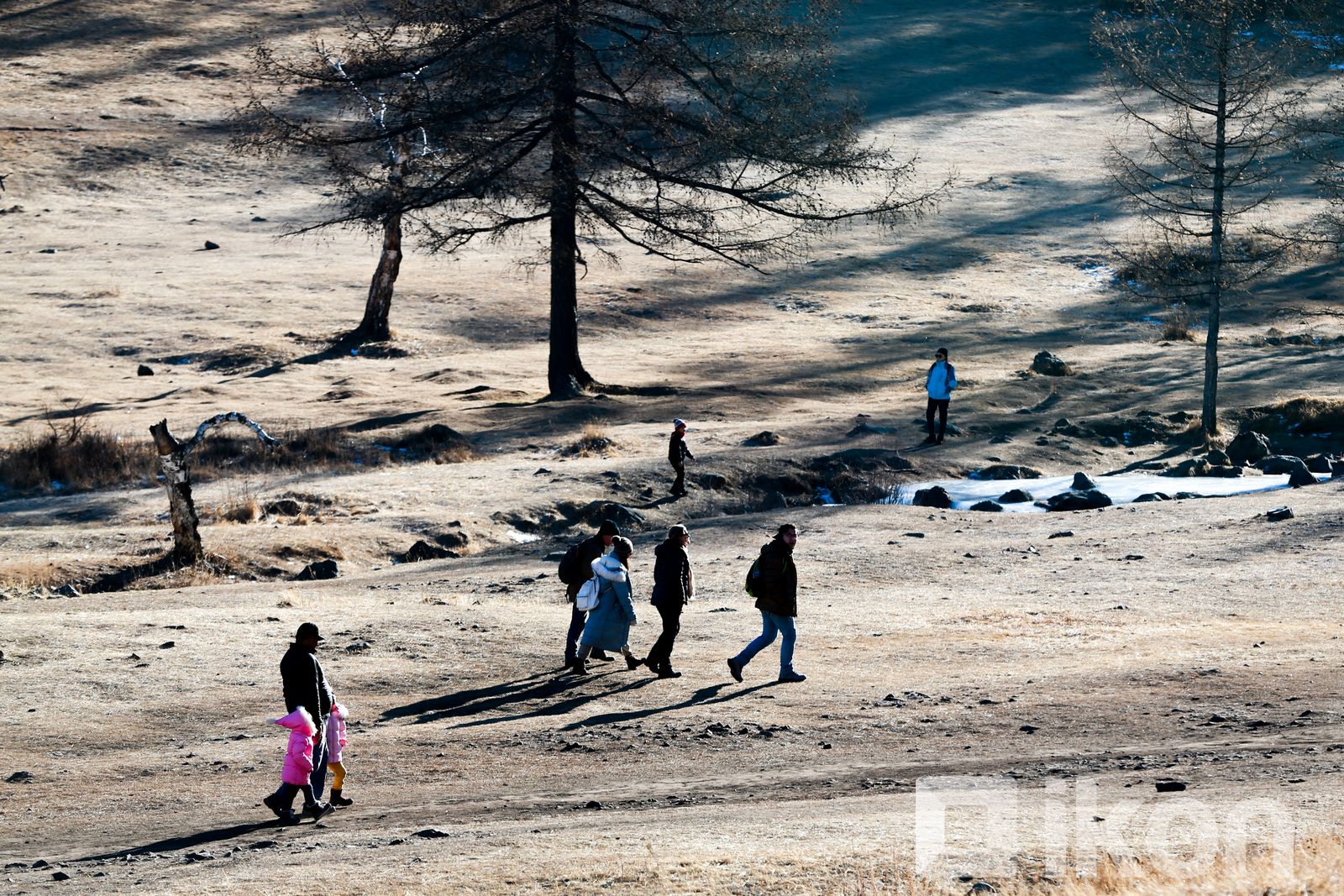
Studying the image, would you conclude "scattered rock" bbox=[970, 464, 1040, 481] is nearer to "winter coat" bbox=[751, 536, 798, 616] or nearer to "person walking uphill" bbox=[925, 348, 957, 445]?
"person walking uphill" bbox=[925, 348, 957, 445]

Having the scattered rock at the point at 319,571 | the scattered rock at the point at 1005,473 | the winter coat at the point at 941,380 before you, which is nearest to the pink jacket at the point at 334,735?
the scattered rock at the point at 319,571

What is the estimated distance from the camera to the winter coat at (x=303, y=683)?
9.65 metres

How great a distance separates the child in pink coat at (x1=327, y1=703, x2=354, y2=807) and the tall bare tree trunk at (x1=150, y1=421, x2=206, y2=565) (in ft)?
27.8

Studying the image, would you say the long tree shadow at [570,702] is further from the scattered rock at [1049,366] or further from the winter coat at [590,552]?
the scattered rock at [1049,366]

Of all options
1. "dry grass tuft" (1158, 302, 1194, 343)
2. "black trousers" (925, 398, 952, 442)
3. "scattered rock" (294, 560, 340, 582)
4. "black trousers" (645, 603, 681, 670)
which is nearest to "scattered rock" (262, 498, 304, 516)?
"scattered rock" (294, 560, 340, 582)

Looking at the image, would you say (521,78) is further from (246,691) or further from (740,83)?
(246,691)

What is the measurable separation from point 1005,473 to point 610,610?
524 inches

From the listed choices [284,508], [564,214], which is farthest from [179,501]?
[564,214]

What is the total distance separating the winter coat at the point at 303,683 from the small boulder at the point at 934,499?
45.9ft

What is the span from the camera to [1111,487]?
2416 centimetres

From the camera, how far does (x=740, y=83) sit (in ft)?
96.3

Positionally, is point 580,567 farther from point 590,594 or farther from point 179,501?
point 179,501

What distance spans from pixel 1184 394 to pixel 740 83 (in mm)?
11712

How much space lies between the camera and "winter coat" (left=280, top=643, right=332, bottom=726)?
9.65m
